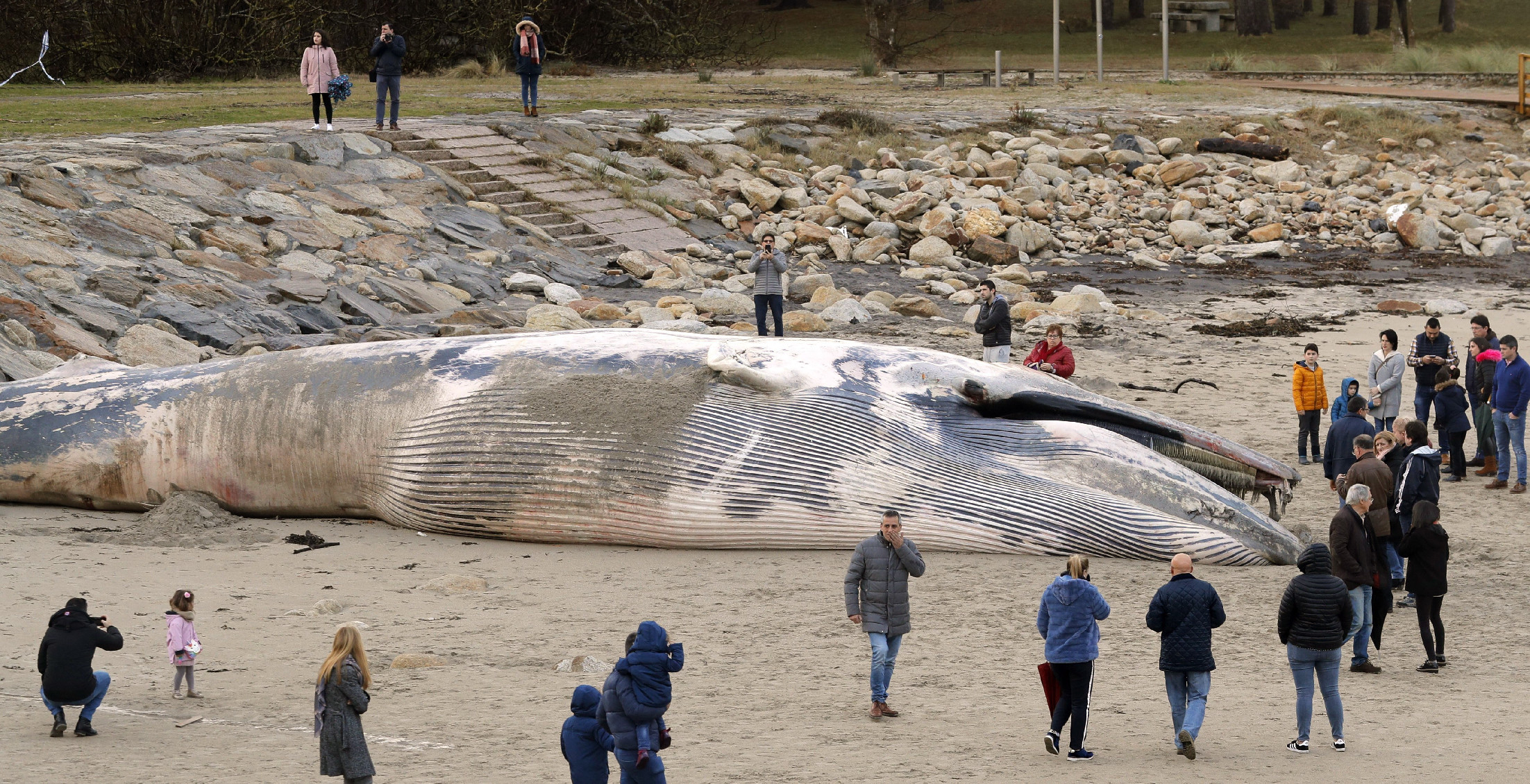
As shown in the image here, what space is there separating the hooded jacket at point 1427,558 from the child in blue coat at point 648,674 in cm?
449

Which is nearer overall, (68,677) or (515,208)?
(68,677)

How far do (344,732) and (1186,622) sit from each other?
12.1 ft

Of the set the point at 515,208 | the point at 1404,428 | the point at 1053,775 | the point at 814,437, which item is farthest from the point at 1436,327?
the point at 515,208

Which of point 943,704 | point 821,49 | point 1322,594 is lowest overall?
point 943,704

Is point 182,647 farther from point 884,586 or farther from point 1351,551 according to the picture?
point 1351,551

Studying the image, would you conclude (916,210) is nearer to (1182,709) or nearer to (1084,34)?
(1182,709)

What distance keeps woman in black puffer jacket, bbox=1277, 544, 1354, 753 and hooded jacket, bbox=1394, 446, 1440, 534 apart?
2323mm

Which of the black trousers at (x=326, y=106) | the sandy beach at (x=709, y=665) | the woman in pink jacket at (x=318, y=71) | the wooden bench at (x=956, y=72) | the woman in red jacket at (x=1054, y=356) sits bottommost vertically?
the sandy beach at (x=709, y=665)

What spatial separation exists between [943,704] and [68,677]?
4.00 m

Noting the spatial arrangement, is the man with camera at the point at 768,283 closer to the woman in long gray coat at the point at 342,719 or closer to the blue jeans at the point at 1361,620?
the blue jeans at the point at 1361,620

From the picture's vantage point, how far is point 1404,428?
10.3m

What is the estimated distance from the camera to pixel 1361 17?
52.9 m

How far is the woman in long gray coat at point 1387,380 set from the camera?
42.9 feet

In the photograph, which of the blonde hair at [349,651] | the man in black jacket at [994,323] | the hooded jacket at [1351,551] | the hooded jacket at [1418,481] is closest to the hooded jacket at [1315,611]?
the hooded jacket at [1351,551]
